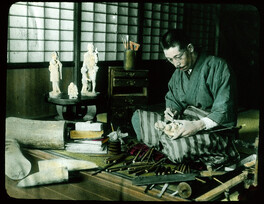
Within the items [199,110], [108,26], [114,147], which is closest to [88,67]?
[108,26]

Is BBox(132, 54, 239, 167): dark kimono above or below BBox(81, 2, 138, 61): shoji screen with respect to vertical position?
below

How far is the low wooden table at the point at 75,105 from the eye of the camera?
4.00 m

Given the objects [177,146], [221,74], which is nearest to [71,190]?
[177,146]

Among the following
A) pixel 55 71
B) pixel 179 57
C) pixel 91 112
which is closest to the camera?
pixel 179 57

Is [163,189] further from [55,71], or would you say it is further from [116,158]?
[55,71]

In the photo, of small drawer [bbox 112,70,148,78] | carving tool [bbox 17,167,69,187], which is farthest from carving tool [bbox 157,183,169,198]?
small drawer [bbox 112,70,148,78]

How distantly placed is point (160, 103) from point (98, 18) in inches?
81.1

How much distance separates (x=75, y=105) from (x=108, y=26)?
2.08 meters

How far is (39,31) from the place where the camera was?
4699 mm

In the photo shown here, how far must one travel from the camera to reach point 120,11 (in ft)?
18.5

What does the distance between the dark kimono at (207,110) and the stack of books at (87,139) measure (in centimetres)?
59

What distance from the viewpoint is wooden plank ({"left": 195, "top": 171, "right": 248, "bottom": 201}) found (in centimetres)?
213

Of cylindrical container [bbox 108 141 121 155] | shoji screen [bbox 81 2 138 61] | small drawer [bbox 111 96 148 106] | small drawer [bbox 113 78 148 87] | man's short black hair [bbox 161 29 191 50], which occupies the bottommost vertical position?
cylindrical container [bbox 108 141 121 155]

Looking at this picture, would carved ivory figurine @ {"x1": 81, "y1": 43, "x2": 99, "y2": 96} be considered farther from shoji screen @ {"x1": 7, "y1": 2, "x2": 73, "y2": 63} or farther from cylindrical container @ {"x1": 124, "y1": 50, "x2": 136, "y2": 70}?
shoji screen @ {"x1": 7, "y1": 2, "x2": 73, "y2": 63}
